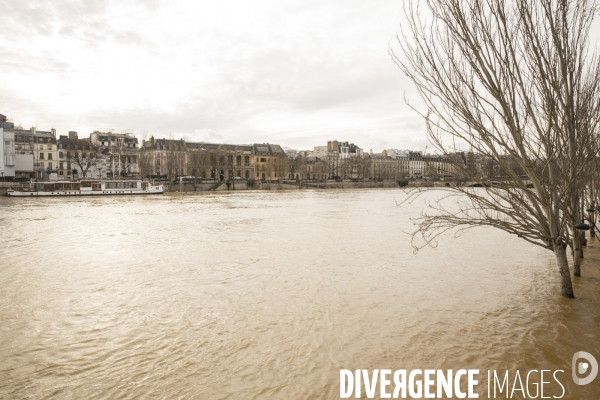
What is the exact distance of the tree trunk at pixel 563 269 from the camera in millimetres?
7387

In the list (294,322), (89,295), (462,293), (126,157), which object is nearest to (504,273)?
(462,293)

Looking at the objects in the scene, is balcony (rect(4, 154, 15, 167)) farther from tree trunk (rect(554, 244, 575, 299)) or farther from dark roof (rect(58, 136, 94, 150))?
tree trunk (rect(554, 244, 575, 299))

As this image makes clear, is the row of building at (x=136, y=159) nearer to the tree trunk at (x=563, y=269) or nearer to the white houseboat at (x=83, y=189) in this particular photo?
the white houseboat at (x=83, y=189)

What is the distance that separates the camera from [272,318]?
746 centimetres

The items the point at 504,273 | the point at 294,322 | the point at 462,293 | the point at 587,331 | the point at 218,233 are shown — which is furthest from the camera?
the point at 218,233

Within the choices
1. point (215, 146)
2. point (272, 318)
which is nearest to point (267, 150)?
point (215, 146)

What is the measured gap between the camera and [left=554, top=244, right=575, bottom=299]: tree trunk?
739 cm

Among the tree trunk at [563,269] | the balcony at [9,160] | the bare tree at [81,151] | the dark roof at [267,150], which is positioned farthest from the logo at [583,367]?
the dark roof at [267,150]

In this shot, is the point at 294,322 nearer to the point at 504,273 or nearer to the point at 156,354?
the point at 156,354

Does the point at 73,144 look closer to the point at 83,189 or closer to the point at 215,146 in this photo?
the point at 215,146

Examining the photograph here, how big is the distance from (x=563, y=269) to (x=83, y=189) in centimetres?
5171

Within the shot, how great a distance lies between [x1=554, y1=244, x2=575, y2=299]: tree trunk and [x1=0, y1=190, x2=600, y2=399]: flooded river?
0.21 m

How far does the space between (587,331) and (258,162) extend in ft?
313

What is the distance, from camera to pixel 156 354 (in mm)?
5996
